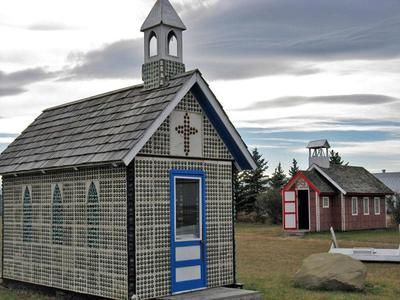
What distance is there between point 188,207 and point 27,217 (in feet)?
14.0

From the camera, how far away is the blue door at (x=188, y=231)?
12398mm

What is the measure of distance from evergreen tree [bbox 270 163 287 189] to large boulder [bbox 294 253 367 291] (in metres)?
44.5

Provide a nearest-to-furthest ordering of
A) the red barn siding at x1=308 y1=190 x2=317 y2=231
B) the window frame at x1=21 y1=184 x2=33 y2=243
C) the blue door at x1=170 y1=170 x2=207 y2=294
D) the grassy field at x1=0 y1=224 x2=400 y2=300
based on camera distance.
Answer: the blue door at x1=170 y1=170 x2=207 y2=294, the grassy field at x1=0 y1=224 x2=400 y2=300, the window frame at x1=21 y1=184 x2=33 y2=243, the red barn siding at x1=308 y1=190 x2=317 y2=231

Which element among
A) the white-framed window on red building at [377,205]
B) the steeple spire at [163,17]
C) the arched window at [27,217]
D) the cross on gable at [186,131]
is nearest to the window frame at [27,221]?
the arched window at [27,217]

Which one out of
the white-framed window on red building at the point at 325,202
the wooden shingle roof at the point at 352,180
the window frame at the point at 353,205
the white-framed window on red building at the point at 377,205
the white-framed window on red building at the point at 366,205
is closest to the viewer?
the white-framed window on red building at the point at 325,202

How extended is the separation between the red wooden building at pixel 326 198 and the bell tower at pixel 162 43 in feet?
79.2

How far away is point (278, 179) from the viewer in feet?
202

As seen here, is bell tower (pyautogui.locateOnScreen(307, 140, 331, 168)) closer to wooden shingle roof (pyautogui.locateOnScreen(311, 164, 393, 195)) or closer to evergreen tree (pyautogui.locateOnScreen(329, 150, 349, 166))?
wooden shingle roof (pyautogui.locateOnScreen(311, 164, 393, 195))

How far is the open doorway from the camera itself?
123 feet

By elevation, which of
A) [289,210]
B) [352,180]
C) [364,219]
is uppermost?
[352,180]

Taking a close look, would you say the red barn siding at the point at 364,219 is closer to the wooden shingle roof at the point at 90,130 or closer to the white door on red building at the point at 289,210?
the white door on red building at the point at 289,210

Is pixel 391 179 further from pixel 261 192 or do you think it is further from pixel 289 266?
pixel 289 266

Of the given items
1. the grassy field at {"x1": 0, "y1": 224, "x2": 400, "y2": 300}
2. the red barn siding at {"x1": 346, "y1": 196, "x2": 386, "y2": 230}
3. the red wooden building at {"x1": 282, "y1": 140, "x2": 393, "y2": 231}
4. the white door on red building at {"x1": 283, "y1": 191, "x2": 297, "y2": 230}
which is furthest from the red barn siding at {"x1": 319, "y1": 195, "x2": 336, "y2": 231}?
the grassy field at {"x1": 0, "y1": 224, "x2": 400, "y2": 300}

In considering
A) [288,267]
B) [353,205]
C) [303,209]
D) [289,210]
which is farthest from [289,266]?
[353,205]
